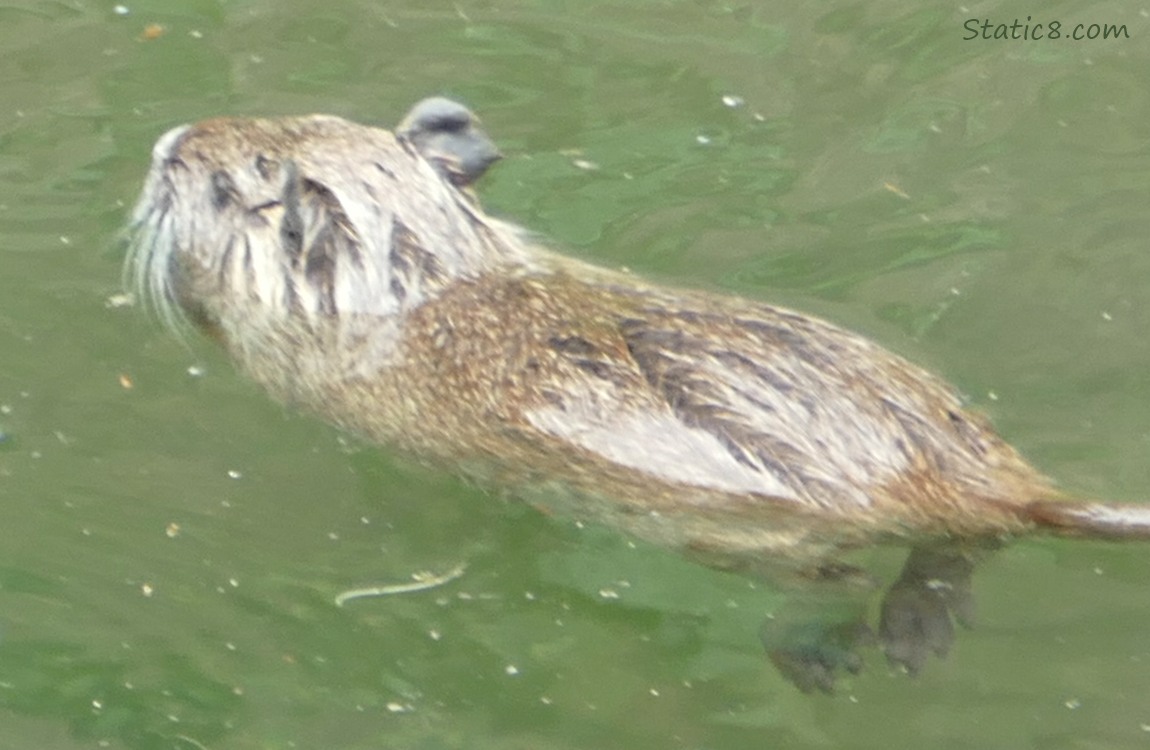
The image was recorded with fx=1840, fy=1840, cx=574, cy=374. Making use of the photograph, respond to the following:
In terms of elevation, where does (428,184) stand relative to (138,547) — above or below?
above

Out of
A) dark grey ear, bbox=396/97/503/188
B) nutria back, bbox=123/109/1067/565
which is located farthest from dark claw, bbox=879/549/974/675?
dark grey ear, bbox=396/97/503/188

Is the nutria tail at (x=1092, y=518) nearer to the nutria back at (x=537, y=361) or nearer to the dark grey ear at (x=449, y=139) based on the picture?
the nutria back at (x=537, y=361)

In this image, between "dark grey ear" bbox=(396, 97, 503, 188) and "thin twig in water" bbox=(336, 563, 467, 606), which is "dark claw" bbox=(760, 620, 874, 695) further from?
"dark grey ear" bbox=(396, 97, 503, 188)

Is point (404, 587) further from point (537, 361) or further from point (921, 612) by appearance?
point (921, 612)

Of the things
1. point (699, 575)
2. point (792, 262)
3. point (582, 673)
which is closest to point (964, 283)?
point (792, 262)

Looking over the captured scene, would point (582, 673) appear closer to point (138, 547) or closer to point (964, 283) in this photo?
point (138, 547)

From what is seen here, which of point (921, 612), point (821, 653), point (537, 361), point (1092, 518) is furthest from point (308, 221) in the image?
point (1092, 518)
